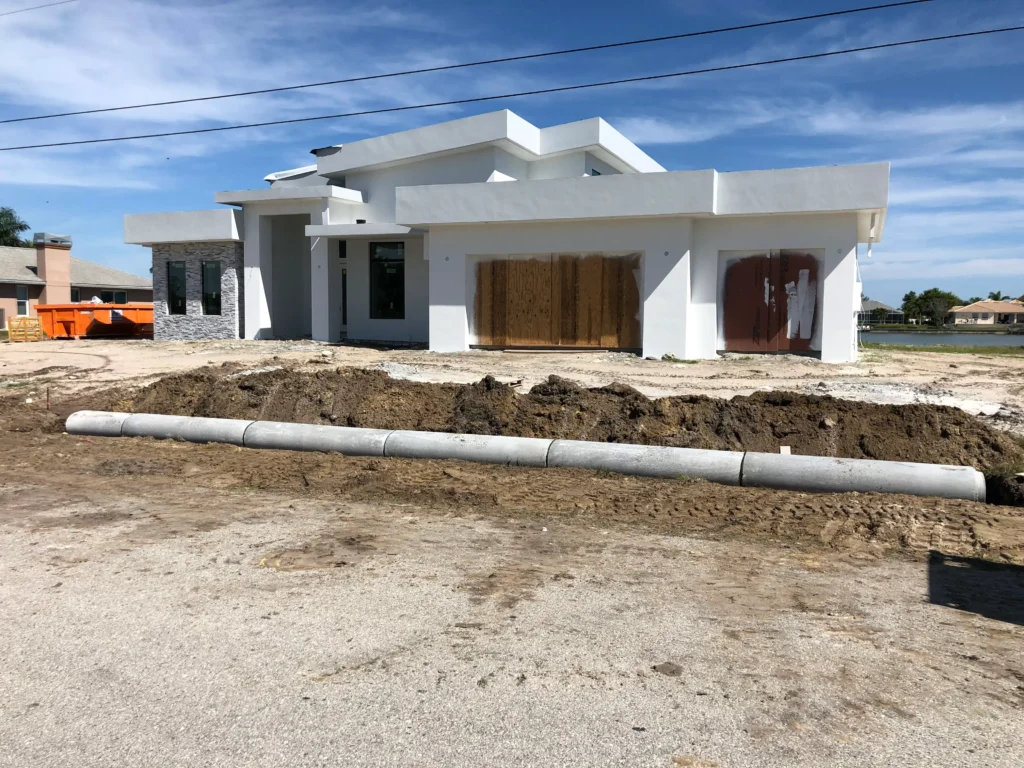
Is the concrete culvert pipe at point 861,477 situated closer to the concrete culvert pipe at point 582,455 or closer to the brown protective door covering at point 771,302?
the concrete culvert pipe at point 582,455

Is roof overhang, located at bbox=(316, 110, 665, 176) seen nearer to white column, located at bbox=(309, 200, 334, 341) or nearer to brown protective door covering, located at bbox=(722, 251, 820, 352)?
white column, located at bbox=(309, 200, 334, 341)

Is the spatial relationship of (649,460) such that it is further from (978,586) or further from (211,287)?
(211,287)

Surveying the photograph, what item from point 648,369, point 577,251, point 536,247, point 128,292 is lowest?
point 648,369

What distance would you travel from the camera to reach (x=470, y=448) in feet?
31.3

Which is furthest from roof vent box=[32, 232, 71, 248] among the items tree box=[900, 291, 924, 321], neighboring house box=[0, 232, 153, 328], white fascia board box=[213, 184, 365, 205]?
tree box=[900, 291, 924, 321]

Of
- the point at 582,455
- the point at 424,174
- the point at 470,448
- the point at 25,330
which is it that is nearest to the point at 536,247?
the point at 424,174

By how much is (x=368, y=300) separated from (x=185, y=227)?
7455 millimetres

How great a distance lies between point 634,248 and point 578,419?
10.9m

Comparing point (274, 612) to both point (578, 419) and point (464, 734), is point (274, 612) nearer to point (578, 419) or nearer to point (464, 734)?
point (464, 734)

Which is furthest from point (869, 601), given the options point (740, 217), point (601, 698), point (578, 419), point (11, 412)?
point (740, 217)

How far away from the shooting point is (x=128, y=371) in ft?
62.5

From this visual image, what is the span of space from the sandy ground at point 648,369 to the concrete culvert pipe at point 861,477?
3396 millimetres

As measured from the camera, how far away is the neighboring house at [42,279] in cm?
4684

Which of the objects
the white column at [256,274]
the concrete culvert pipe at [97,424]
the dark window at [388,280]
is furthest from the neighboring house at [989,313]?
the concrete culvert pipe at [97,424]
